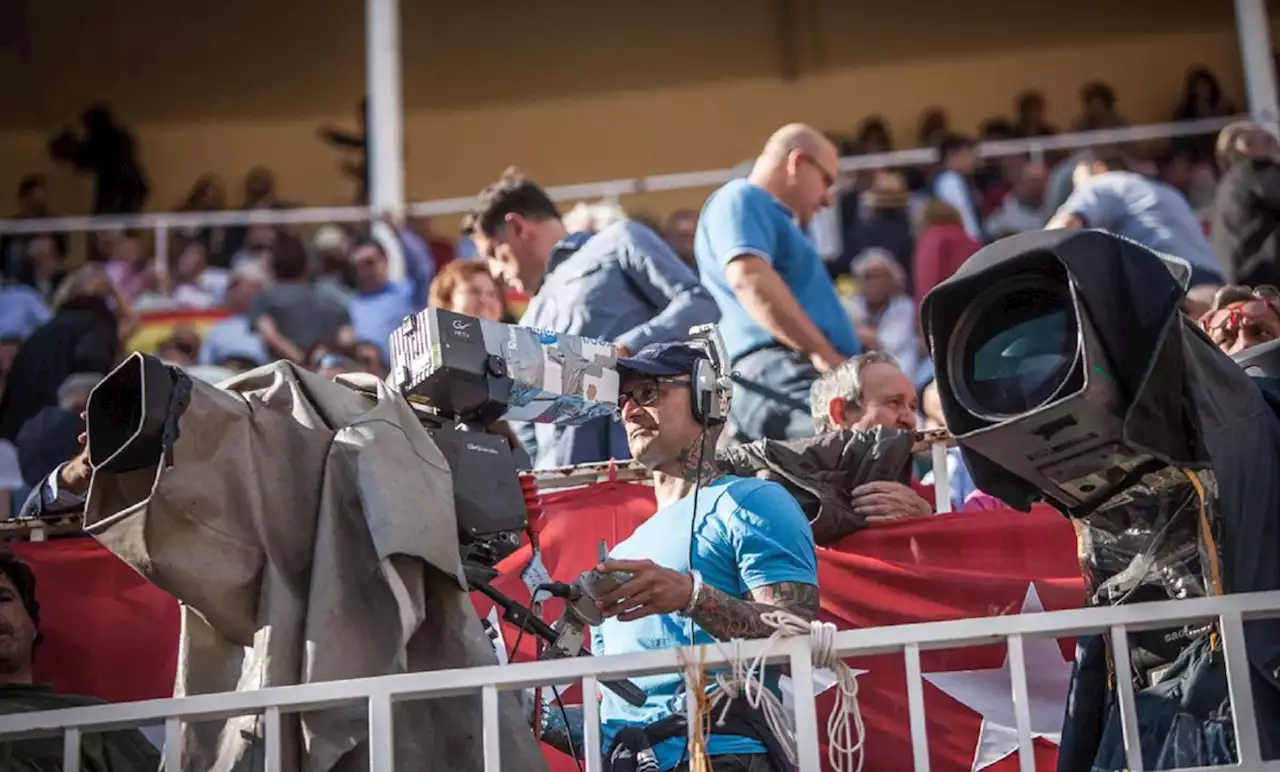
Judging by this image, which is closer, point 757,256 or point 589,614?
point 589,614

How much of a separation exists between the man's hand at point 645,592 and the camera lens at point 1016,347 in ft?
2.25

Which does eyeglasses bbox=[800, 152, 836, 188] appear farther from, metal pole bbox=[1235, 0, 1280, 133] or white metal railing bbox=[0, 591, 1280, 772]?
metal pole bbox=[1235, 0, 1280, 133]

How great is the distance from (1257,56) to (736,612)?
38.8 ft

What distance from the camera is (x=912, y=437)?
5.22 m

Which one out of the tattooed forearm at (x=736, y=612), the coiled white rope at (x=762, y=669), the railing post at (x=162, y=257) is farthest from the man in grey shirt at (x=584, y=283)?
the railing post at (x=162, y=257)

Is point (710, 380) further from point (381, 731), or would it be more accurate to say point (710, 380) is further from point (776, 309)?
point (776, 309)

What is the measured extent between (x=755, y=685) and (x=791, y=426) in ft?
8.16

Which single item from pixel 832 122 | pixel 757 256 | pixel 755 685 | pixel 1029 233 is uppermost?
pixel 832 122

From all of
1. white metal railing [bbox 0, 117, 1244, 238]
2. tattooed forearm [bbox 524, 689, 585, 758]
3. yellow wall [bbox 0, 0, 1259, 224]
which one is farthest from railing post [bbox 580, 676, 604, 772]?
yellow wall [bbox 0, 0, 1259, 224]

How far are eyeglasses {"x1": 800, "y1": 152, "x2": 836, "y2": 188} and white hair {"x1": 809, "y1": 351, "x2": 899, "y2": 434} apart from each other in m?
1.20

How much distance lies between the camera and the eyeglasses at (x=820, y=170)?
6.81 metres

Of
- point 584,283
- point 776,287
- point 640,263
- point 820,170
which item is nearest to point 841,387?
point 776,287

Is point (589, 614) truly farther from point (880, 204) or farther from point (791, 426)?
point (880, 204)

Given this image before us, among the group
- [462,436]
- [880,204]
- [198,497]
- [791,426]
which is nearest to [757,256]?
[791,426]
